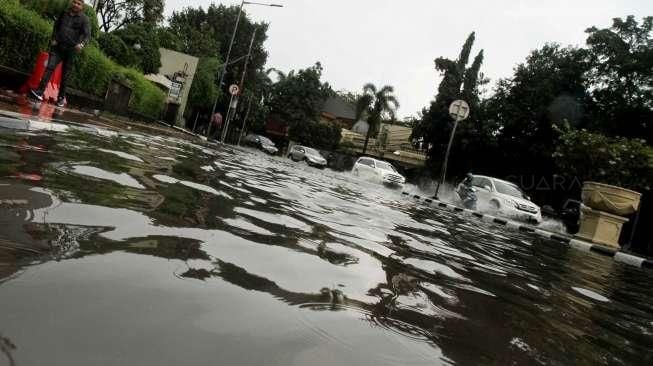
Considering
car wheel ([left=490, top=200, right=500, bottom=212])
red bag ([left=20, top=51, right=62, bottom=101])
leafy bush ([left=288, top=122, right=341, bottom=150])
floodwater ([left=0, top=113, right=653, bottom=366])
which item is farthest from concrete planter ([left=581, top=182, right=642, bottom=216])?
leafy bush ([left=288, top=122, right=341, bottom=150])

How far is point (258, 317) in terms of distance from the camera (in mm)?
1420

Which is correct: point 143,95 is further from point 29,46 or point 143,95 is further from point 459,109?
point 459,109

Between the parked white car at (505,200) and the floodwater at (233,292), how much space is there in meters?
10.8

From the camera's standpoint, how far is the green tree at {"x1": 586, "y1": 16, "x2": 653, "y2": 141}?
73.5ft

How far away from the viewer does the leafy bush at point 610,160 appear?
9898 millimetres

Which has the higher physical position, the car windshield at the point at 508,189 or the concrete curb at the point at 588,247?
the car windshield at the point at 508,189

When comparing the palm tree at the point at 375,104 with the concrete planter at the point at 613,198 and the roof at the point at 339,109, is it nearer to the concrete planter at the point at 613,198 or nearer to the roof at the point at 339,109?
the roof at the point at 339,109

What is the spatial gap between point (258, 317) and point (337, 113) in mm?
60117

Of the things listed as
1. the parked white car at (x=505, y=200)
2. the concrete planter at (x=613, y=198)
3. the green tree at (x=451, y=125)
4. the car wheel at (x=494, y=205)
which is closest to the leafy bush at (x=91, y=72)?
the parked white car at (x=505, y=200)

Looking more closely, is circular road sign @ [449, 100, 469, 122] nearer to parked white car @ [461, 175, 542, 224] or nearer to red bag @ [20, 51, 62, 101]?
parked white car @ [461, 175, 542, 224]

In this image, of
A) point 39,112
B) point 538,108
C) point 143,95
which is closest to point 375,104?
point 538,108

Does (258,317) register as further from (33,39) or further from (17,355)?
(33,39)

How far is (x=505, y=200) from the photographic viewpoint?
46.7ft

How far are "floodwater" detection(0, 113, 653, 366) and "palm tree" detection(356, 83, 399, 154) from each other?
126 feet
